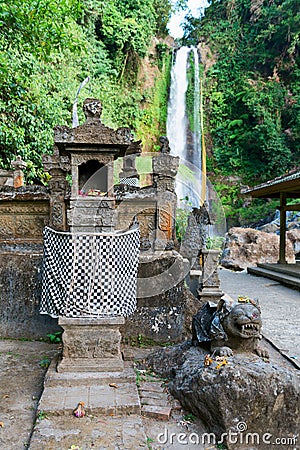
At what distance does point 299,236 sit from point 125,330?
41.6ft

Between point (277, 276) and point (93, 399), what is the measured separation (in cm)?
927

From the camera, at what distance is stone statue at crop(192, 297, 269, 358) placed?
3.44 m

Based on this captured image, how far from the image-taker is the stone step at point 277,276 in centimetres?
1055

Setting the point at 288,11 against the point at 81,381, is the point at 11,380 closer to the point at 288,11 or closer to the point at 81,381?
the point at 81,381

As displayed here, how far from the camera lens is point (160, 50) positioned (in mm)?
25344

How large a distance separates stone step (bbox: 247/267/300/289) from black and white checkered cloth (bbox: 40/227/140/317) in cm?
760

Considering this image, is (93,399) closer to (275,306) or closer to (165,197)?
(165,197)

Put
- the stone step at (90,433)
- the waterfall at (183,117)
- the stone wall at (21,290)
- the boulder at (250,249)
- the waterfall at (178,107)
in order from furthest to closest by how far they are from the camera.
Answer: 1. the waterfall at (178,107)
2. the waterfall at (183,117)
3. the boulder at (250,249)
4. the stone wall at (21,290)
5. the stone step at (90,433)

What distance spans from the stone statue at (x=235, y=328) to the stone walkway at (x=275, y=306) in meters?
0.83

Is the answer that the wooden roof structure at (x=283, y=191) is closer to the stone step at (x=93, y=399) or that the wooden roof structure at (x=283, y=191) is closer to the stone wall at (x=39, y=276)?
the stone wall at (x=39, y=276)

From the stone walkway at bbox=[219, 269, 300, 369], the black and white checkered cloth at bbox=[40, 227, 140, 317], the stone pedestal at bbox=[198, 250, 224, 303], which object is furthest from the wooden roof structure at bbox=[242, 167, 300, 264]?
the black and white checkered cloth at bbox=[40, 227, 140, 317]

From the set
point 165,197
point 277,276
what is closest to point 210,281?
point 165,197

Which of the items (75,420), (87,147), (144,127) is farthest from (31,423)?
(144,127)

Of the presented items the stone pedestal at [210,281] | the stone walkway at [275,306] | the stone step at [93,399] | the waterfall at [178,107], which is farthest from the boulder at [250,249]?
the stone step at [93,399]
